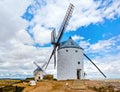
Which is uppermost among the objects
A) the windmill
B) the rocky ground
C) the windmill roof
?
the windmill roof

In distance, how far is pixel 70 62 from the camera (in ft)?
195

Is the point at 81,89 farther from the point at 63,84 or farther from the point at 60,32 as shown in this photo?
the point at 60,32

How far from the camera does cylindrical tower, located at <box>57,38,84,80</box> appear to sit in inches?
2335

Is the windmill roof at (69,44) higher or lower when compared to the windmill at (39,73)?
higher

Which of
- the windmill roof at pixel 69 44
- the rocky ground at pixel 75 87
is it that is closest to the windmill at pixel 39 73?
the windmill roof at pixel 69 44

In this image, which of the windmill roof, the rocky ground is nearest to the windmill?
the windmill roof

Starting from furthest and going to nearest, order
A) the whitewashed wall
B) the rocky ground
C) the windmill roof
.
Result: the windmill roof < the whitewashed wall < the rocky ground

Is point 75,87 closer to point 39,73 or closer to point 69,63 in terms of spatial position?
point 69,63

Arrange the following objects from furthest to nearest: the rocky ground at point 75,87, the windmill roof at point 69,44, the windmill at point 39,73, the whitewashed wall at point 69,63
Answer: the windmill at point 39,73
the windmill roof at point 69,44
the whitewashed wall at point 69,63
the rocky ground at point 75,87

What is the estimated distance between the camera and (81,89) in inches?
1817

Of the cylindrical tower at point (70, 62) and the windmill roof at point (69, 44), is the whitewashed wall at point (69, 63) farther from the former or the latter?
the windmill roof at point (69, 44)

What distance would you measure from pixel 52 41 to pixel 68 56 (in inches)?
432

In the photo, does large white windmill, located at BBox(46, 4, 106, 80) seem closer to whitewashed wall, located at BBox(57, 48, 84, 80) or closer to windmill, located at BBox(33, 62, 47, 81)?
whitewashed wall, located at BBox(57, 48, 84, 80)

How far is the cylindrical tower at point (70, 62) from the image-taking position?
5931 cm
